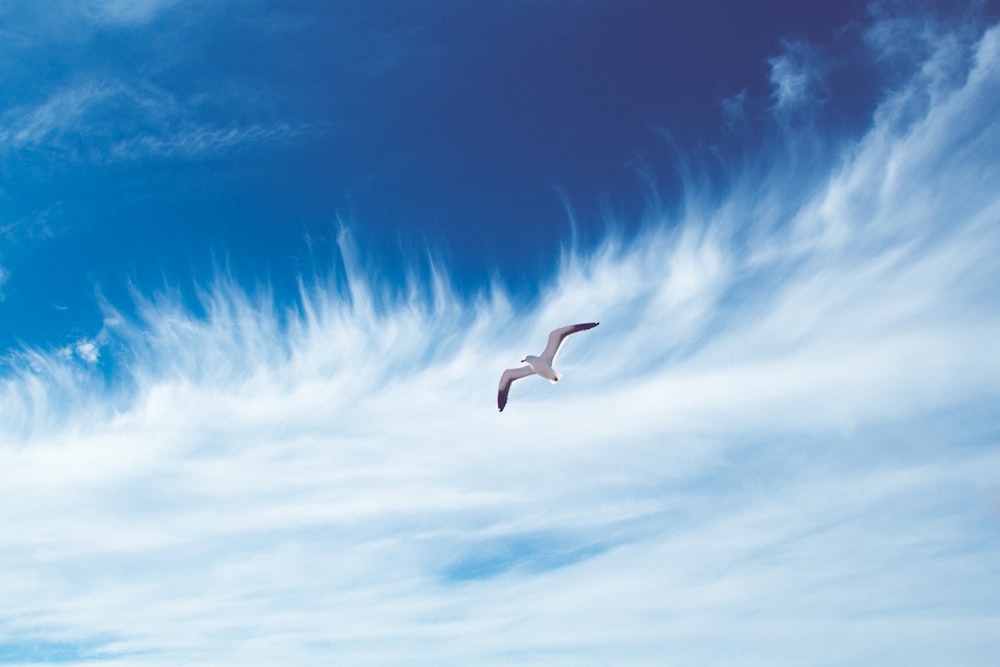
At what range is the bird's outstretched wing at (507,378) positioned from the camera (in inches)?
3660

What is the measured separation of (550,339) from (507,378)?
7.04m

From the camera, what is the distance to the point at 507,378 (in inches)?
3723

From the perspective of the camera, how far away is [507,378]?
94.6 metres

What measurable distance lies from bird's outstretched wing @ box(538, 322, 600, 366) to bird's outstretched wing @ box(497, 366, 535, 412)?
2.93 m

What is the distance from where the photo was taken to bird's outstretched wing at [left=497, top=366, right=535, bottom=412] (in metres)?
93.0

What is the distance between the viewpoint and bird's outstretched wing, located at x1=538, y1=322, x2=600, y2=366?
89000 millimetres

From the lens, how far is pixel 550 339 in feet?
296

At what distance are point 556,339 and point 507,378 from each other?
7.44m

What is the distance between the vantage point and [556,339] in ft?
295

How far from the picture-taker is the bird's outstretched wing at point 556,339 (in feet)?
292

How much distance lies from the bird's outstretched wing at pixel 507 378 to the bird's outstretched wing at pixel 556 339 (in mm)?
2933
